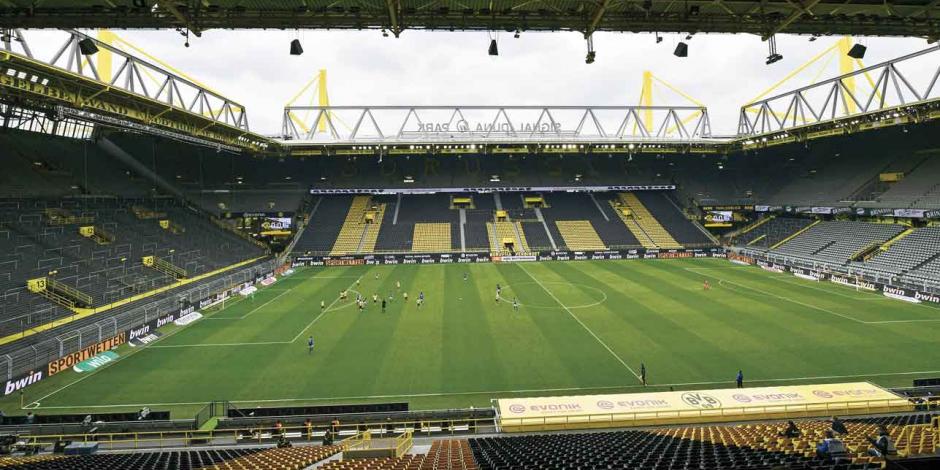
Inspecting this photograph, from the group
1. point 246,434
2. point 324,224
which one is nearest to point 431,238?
point 324,224

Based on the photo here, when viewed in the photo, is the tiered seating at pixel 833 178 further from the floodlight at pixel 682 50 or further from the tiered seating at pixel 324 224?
the tiered seating at pixel 324 224

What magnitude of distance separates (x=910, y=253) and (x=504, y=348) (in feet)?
134

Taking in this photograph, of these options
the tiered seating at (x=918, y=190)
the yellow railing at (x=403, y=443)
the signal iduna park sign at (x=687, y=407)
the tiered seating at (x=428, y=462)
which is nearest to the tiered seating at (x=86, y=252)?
the yellow railing at (x=403, y=443)

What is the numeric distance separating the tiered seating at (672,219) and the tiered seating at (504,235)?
2172 centimetres

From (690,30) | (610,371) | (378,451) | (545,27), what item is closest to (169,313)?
(378,451)

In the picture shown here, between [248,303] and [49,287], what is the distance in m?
11.7

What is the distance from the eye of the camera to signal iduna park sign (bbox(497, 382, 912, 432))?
49.6ft

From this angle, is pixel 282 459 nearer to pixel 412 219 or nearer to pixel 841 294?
pixel 841 294

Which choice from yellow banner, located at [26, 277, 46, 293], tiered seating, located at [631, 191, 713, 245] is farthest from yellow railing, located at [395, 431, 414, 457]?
tiered seating, located at [631, 191, 713, 245]

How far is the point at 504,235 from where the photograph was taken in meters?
62.0

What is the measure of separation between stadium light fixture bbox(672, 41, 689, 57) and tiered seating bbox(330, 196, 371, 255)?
50184 millimetres

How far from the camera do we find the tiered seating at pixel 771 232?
182 ft

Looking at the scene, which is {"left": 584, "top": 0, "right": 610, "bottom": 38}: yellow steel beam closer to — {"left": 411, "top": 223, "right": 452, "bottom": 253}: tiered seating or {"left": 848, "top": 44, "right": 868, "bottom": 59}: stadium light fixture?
{"left": 848, "top": 44, "right": 868, "bottom": 59}: stadium light fixture

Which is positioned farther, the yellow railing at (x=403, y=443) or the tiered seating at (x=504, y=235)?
the tiered seating at (x=504, y=235)
